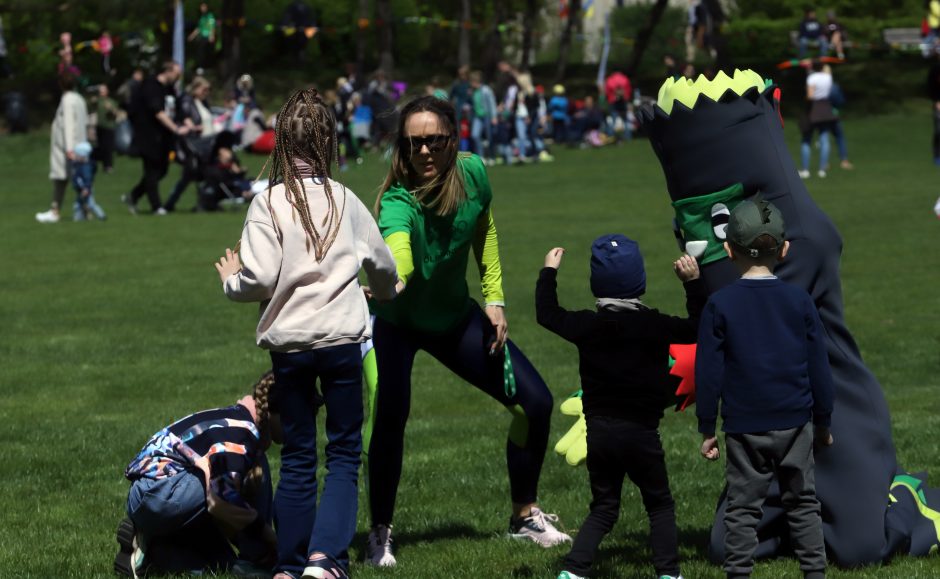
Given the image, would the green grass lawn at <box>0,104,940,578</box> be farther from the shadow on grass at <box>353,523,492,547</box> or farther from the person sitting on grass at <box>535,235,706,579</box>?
the person sitting on grass at <box>535,235,706,579</box>

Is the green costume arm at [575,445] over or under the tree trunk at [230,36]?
over

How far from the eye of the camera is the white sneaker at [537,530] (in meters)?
6.20

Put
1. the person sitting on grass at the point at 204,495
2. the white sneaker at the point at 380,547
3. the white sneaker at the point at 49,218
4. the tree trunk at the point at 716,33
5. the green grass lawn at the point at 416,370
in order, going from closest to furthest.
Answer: the person sitting on grass at the point at 204,495 < the white sneaker at the point at 380,547 < the green grass lawn at the point at 416,370 < the white sneaker at the point at 49,218 < the tree trunk at the point at 716,33

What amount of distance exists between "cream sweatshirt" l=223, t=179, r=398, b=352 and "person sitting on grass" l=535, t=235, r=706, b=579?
0.80 meters

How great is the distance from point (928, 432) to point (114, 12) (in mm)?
38075

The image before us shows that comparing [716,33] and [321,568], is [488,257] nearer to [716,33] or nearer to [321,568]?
[321,568]

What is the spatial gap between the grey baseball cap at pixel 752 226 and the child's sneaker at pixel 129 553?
2.58 m

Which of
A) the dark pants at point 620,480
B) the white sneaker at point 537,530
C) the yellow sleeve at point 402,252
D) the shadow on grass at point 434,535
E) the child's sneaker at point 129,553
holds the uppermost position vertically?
→ the yellow sleeve at point 402,252

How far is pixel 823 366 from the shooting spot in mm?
4906

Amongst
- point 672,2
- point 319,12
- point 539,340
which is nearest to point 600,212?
point 539,340

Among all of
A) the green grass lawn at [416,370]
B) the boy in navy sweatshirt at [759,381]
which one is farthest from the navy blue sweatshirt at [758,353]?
the green grass lawn at [416,370]

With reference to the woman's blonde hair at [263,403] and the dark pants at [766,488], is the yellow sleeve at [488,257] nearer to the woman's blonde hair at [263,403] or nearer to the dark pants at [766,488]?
the woman's blonde hair at [263,403]

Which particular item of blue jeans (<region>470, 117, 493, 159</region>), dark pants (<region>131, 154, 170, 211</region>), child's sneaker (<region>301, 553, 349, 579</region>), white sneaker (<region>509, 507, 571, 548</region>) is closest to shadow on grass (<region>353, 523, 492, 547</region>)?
white sneaker (<region>509, 507, 571, 548</region>)

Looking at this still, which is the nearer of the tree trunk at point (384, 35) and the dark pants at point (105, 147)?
the dark pants at point (105, 147)
